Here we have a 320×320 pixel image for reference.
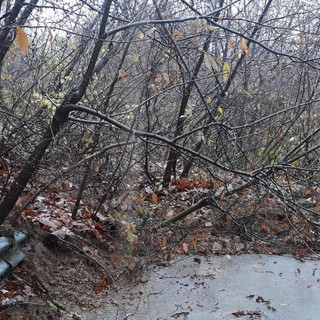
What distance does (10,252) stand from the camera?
184 inches

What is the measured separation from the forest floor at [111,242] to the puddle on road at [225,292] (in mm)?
187

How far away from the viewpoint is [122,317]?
15.9ft

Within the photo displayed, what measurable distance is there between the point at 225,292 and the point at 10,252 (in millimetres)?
2487

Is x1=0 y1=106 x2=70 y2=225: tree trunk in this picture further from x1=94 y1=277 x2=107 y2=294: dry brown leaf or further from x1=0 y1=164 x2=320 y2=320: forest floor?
x1=94 y1=277 x2=107 y2=294: dry brown leaf

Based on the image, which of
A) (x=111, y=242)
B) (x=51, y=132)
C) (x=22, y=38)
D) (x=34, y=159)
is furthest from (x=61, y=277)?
(x=22, y=38)

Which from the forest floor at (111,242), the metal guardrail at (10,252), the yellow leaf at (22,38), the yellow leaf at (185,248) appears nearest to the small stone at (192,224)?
the forest floor at (111,242)

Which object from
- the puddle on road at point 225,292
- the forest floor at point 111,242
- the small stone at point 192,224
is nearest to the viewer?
the forest floor at point 111,242

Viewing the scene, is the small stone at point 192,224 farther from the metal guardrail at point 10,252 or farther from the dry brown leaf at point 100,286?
the metal guardrail at point 10,252

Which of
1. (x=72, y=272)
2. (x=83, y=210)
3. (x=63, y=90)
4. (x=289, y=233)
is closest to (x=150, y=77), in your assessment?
(x=63, y=90)

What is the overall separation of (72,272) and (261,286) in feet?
7.43

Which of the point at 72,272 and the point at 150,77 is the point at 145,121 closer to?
the point at 150,77

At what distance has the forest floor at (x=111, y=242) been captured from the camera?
15.1 ft

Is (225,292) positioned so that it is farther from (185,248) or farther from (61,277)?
(61,277)

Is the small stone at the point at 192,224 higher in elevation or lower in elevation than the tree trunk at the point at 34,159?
higher
